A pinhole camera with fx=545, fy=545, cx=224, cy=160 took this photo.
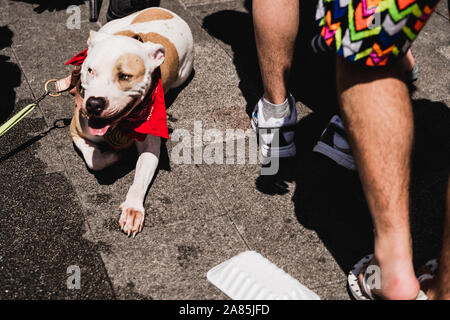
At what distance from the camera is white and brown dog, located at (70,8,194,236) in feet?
8.53

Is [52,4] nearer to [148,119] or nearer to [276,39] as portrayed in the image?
[148,119]

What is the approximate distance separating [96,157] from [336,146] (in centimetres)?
130

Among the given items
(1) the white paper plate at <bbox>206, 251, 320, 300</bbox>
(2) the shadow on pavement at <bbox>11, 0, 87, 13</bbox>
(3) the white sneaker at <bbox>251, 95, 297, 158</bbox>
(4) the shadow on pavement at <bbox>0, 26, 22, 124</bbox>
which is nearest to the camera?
(1) the white paper plate at <bbox>206, 251, 320, 300</bbox>

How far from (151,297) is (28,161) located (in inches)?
47.4

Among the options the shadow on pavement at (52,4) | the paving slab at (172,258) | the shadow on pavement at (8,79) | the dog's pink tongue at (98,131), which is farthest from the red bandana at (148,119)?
the shadow on pavement at (52,4)

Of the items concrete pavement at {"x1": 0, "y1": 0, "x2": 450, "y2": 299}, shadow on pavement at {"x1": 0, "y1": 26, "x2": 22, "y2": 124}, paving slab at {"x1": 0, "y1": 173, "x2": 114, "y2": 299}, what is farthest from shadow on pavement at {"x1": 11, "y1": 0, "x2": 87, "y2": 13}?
paving slab at {"x1": 0, "y1": 173, "x2": 114, "y2": 299}

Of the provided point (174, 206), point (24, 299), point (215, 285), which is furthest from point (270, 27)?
point (24, 299)

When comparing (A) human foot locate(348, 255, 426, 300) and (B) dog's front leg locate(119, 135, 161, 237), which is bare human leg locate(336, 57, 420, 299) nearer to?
(A) human foot locate(348, 255, 426, 300)

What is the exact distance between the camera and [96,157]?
2916 mm

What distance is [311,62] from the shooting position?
3871 millimetres

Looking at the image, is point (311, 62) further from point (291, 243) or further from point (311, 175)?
point (291, 243)

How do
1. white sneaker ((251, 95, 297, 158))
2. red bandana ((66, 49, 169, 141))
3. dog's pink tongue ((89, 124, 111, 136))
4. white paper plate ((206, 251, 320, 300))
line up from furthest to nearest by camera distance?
white sneaker ((251, 95, 297, 158)), red bandana ((66, 49, 169, 141)), dog's pink tongue ((89, 124, 111, 136)), white paper plate ((206, 251, 320, 300))

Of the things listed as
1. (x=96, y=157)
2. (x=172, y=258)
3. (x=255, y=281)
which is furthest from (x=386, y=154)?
(x=96, y=157)

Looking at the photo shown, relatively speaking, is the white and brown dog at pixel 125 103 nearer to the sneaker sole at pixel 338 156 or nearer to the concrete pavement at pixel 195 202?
the concrete pavement at pixel 195 202
